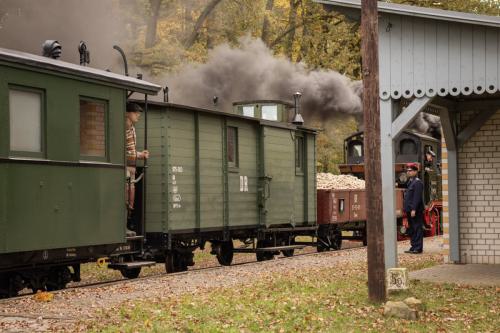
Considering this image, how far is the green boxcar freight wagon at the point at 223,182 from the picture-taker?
14945 mm

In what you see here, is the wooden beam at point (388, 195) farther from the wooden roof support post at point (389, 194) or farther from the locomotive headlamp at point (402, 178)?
the locomotive headlamp at point (402, 178)

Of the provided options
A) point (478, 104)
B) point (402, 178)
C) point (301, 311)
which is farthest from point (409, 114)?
point (402, 178)

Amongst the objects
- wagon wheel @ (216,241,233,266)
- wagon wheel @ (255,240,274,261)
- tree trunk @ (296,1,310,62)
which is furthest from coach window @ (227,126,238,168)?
tree trunk @ (296,1,310,62)

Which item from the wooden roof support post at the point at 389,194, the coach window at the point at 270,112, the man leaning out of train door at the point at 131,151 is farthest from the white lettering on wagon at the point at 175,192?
the coach window at the point at 270,112

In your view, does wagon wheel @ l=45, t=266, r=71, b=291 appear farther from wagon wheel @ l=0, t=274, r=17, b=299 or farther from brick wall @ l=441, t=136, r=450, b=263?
brick wall @ l=441, t=136, r=450, b=263

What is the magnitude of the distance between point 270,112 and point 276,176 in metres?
1.79

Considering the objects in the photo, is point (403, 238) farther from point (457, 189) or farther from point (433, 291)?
point (433, 291)

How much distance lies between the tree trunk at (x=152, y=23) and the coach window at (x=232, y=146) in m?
11.2

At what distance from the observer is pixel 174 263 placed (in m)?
16.1

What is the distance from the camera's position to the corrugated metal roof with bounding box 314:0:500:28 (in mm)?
11812

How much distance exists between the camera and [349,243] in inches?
1100

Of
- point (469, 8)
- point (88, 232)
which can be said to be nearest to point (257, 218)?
point (88, 232)

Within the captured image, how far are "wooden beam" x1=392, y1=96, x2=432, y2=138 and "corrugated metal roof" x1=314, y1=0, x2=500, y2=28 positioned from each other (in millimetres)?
1158

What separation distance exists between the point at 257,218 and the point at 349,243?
407 inches
